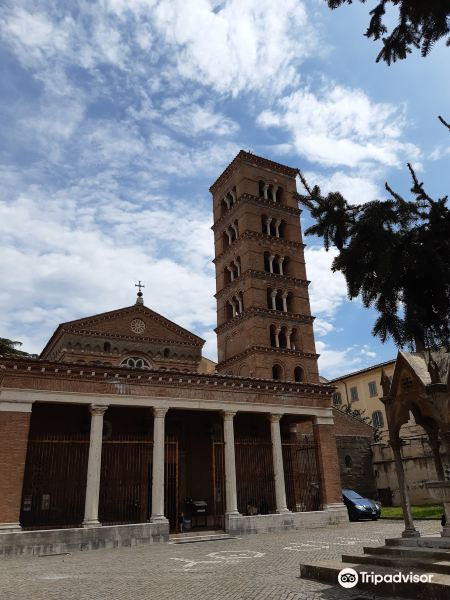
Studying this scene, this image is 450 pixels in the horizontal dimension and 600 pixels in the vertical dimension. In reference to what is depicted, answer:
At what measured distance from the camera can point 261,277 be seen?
29.4 m

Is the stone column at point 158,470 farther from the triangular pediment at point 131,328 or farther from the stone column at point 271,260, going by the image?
the stone column at point 271,260

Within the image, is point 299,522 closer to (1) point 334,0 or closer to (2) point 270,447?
(2) point 270,447

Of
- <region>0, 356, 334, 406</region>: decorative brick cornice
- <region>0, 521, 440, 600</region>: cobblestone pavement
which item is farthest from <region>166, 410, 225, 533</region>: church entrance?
<region>0, 521, 440, 600</region>: cobblestone pavement

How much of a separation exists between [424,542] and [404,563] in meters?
0.70

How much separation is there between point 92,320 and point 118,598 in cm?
2079

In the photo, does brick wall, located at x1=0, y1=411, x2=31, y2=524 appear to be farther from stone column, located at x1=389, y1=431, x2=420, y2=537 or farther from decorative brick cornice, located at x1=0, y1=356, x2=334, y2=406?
stone column, located at x1=389, y1=431, x2=420, y2=537

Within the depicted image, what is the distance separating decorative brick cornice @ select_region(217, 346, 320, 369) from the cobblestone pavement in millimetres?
12543

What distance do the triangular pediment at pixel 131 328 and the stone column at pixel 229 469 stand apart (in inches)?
405

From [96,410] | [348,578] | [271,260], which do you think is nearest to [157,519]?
[96,410]

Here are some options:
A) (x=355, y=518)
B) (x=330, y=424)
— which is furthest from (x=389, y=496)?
(x=330, y=424)

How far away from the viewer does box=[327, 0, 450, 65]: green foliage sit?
13.6 feet

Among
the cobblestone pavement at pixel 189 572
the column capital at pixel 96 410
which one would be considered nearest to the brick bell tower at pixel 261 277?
the column capital at pixel 96 410

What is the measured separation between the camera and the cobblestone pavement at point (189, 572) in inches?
274

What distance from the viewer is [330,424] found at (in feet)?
69.6
